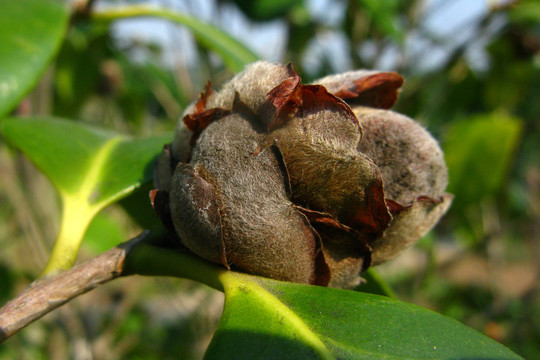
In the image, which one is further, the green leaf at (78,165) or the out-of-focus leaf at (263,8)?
the out-of-focus leaf at (263,8)

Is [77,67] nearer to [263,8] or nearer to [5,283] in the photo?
[263,8]

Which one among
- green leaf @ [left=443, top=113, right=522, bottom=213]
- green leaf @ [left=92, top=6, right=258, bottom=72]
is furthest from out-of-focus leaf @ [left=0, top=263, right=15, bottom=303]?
green leaf @ [left=443, top=113, right=522, bottom=213]

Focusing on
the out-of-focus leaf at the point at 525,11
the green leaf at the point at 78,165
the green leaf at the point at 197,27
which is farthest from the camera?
the out-of-focus leaf at the point at 525,11

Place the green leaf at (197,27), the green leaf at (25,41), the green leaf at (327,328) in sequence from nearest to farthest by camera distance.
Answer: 1. the green leaf at (327,328)
2. the green leaf at (25,41)
3. the green leaf at (197,27)

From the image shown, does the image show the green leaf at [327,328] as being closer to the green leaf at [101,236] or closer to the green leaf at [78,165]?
the green leaf at [78,165]

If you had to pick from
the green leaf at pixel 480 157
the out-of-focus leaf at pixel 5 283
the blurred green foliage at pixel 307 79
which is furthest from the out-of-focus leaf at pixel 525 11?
the out-of-focus leaf at pixel 5 283

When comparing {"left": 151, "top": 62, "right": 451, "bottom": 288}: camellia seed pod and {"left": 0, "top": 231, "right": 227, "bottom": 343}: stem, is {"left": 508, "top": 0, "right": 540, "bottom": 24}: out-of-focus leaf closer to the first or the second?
{"left": 151, "top": 62, "right": 451, "bottom": 288}: camellia seed pod

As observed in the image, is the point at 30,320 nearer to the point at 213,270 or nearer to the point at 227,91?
the point at 213,270

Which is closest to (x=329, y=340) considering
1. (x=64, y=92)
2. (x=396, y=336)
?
(x=396, y=336)
